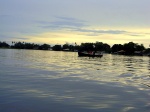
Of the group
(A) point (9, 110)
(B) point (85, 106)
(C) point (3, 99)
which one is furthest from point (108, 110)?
(C) point (3, 99)

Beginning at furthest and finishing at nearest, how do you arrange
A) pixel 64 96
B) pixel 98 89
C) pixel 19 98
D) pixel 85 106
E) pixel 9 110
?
pixel 98 89 → pixel 64 96 → pixel 19 98 → pixel 85 106 → pixel 9 110

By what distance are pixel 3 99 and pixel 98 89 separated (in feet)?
24.4

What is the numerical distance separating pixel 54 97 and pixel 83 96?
→ 180 cm

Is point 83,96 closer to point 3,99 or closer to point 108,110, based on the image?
point 108,110

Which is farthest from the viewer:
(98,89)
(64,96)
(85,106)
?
(98,89)

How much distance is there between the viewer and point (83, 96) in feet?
54.3

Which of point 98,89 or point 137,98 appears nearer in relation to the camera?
point 137,98

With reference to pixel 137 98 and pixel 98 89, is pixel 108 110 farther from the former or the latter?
pixel 98 89

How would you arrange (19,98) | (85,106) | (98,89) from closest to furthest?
1. (85,106)
2. (19,98)
3. (98,89)

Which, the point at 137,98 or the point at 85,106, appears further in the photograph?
the point at 137,98

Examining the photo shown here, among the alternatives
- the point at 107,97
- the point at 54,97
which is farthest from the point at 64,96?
the point at 107,97

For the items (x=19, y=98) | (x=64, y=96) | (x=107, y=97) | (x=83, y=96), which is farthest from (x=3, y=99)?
(x=107, y=97)

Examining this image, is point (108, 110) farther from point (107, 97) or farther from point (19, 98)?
point (19, 98)

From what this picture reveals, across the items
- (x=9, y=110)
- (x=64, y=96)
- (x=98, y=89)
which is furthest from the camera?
(x=98, y=89)
